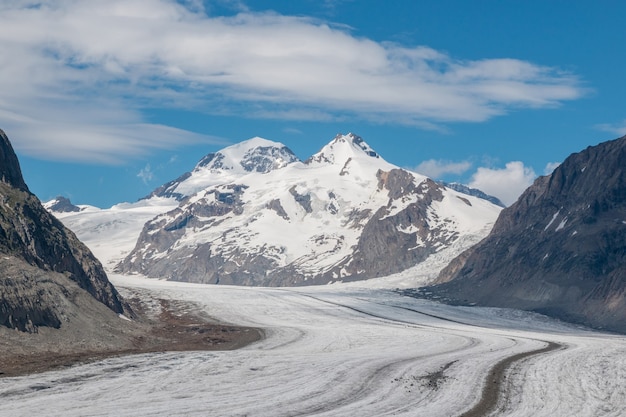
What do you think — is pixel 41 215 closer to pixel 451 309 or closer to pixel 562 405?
pixel 562 405

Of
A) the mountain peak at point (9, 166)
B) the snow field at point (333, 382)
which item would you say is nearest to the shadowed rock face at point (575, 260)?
the snow field at point (333, 382)

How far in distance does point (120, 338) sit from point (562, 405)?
34.8 meters

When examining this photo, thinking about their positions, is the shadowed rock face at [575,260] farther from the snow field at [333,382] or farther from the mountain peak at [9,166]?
the mountain peak at [9,166]

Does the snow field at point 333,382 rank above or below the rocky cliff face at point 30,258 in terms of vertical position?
below

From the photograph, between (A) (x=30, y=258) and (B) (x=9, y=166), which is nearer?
(A) (x=30, y=258)

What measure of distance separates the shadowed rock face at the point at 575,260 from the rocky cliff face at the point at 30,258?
80.7 metres

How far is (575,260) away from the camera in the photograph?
167250mm

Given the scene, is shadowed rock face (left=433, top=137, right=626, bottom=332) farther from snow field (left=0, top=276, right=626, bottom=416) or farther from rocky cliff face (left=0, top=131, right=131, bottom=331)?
rocky cliff face (left=0, top=131, right=131, bottom=331)

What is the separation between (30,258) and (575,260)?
12424 centimetres

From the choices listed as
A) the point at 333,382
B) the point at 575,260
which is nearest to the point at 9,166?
the point at 333,382

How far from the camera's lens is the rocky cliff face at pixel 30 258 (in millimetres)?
55500

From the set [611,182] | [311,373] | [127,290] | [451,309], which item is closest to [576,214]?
[611,182]

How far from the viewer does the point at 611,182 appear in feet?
597

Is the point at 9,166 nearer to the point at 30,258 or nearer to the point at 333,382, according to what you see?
the point at 30,258
